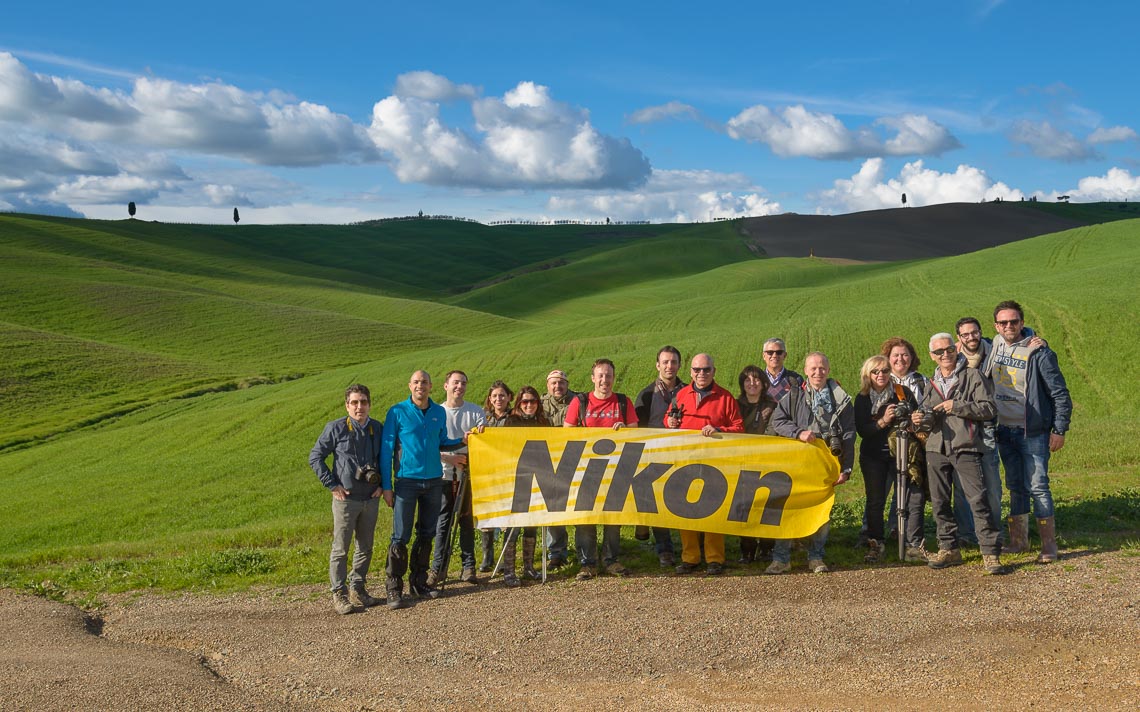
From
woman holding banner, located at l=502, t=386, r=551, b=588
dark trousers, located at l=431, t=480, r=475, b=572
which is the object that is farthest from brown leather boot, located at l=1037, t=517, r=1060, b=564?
dark trousers, located at l=431, t=480, r=475, b=572

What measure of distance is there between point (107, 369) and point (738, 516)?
149ft

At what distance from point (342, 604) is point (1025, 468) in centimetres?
802

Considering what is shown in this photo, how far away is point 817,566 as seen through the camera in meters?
9.91

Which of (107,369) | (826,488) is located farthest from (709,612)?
(107,369)

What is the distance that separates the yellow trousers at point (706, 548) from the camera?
1034 centimetres

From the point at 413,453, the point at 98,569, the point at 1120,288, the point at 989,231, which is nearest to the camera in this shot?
the point at 413,453

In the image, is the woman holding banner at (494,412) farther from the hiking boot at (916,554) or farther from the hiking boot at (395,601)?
the hiking boot at (916,554)

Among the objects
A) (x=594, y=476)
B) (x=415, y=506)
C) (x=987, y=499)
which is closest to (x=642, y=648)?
(x=594, y=476)

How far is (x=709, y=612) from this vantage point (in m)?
8.70

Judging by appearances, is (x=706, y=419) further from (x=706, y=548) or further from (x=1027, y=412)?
(x=1027, y=412)

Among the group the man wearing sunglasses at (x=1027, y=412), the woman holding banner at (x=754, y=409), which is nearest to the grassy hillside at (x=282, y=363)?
the man wearing sunglasses at (x=1027, y=412)

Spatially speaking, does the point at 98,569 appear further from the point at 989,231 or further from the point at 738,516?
the point at 989,231

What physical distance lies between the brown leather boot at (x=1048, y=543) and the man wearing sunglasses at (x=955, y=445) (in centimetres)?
54

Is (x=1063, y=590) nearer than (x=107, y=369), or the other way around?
(x=1063, y=590)
